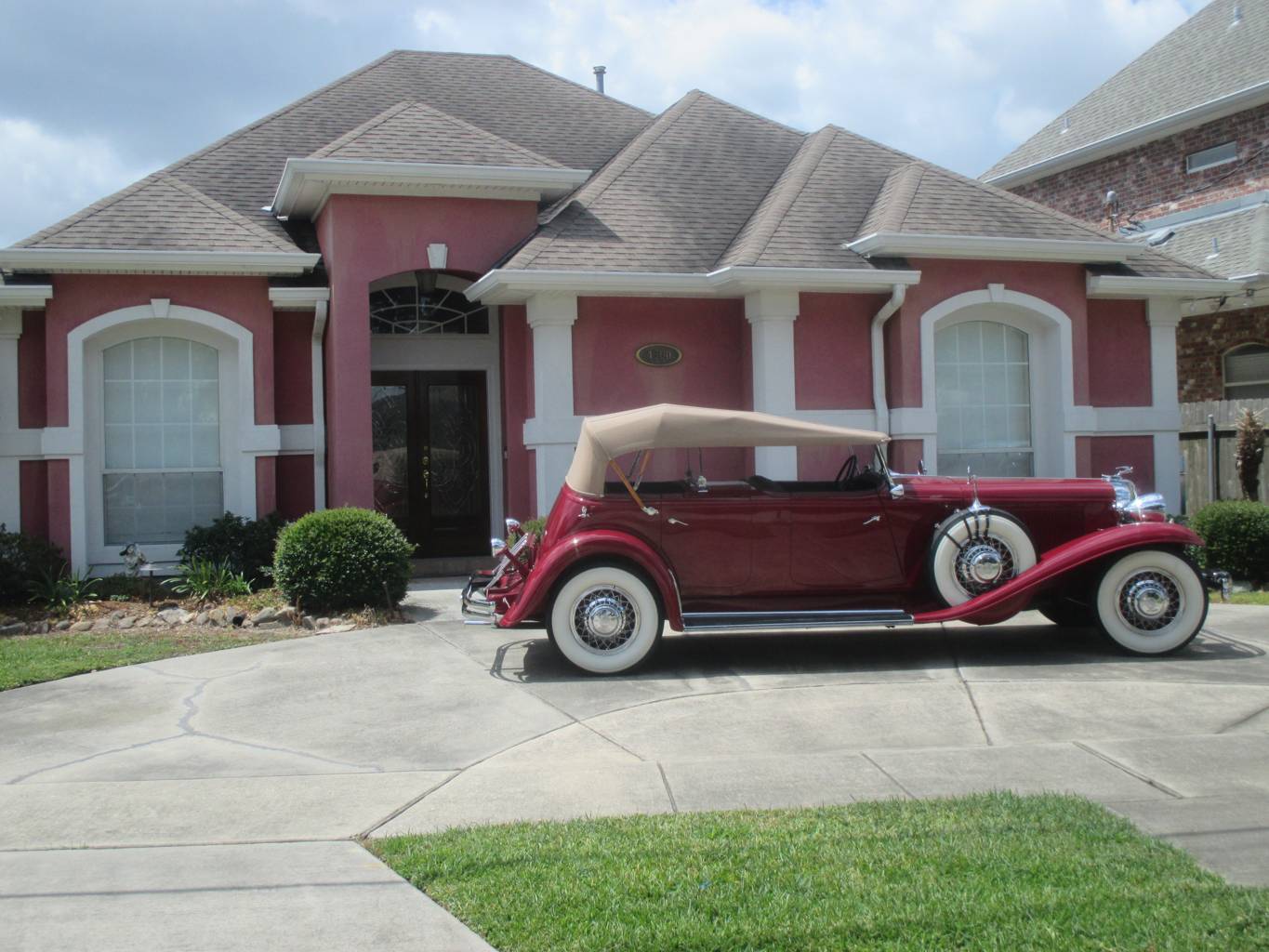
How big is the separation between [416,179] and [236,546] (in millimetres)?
4298

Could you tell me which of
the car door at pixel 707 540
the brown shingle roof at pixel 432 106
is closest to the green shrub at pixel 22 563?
the brown shingle roof at pixel 432 106

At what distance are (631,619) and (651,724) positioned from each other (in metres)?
1.41

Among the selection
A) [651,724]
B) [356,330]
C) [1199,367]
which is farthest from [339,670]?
[1199,367]

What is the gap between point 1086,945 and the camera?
3736 mm

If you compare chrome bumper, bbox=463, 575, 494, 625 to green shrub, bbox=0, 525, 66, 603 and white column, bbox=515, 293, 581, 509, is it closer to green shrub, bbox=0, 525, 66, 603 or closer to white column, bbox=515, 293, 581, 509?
white column, bbox=515, 293, 581, 509

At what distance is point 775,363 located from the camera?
12695 mm

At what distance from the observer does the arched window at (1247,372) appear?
1841 cm

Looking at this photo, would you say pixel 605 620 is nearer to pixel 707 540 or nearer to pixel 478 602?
pixel 707 540

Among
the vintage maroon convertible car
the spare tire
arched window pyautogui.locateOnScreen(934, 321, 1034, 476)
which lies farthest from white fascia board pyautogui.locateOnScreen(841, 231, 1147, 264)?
the spare tire

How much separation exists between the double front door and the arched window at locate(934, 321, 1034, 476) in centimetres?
553

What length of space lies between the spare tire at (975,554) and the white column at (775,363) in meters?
4.32

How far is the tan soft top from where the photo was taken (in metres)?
8.33

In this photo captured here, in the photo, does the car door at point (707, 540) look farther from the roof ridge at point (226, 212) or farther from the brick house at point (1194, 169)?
the brick house at point (1194, 169)

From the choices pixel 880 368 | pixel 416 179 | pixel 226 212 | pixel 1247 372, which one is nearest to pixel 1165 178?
pixel 1247 372
